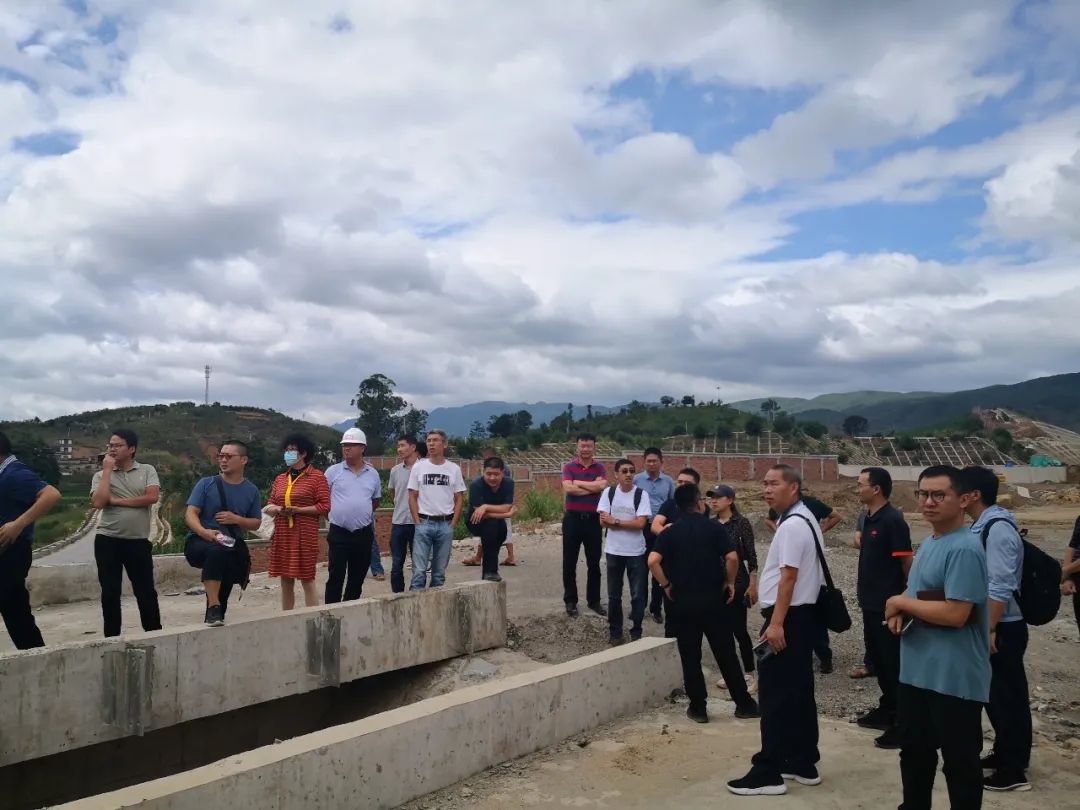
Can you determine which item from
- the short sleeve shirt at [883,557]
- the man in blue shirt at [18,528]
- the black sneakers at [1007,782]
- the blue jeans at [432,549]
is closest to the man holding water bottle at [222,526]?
the man in blue shirt at [18,528]

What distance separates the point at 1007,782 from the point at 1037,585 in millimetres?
1061

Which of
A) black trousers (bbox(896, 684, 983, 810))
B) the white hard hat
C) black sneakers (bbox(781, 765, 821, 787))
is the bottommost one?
black sneakers (bbox(781, 765, 821, 787))

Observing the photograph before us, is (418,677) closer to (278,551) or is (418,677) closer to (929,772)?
(278,551)

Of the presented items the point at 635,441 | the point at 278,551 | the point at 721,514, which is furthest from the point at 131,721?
the point at 635,441

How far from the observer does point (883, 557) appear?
5.68 metres

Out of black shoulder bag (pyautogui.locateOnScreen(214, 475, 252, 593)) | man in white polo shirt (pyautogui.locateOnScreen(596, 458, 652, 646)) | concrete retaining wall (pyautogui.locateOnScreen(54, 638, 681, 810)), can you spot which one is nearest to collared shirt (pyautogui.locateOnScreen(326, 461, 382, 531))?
black shoulder bag (pyautogui.locateOnScreen(214, 475, 252, 593))

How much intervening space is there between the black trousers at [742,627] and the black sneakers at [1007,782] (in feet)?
5.42

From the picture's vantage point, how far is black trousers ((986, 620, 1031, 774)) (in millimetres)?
4508

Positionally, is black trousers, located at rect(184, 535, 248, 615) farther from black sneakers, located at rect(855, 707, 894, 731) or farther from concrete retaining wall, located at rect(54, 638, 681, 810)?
black sneakers, located at rect(855, 707, 894, 731)

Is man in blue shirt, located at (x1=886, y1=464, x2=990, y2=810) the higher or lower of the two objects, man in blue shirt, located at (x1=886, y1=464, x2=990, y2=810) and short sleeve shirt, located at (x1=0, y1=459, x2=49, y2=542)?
the lower

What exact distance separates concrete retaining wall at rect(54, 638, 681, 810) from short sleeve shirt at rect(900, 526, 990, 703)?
2.41m

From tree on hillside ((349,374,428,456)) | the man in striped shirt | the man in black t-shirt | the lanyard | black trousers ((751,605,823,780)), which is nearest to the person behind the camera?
black trousers ((751,605,823,780))

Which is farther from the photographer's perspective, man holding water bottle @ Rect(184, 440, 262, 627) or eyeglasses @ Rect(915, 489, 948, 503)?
man holding water bottle @ Rect(184, 440, 262, 627)

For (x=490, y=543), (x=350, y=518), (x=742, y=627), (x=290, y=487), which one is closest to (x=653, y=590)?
(x=490, y=543)
